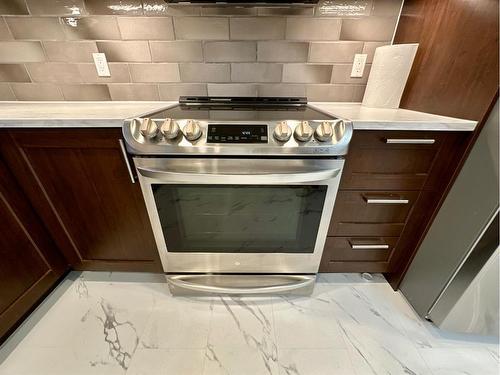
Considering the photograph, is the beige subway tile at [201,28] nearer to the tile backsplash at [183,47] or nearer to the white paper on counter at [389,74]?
the tile backsplash at [183,47]

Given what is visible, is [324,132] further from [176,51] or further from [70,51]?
[70,51]

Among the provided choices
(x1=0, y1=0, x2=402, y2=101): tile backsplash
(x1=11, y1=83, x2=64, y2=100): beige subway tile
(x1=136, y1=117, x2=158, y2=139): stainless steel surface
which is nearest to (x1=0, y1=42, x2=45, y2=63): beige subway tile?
(x1=0, y1=0, x2=402, y2=101): tile backsplash

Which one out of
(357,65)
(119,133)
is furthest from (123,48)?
(357,65)

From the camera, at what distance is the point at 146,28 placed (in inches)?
44.1

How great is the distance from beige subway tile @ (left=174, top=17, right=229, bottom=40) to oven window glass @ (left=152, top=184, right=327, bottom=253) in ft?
2.86

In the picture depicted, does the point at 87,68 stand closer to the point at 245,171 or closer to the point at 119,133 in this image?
the point at 119,133

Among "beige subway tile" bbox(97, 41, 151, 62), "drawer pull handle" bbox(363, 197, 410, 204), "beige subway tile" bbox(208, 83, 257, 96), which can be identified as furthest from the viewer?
"beige subway tile" bbox(208, 83, 257, 96)

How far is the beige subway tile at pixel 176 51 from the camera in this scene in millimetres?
1154

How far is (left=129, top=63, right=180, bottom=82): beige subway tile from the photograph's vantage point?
120 centimetres

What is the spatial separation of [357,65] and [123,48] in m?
1.30

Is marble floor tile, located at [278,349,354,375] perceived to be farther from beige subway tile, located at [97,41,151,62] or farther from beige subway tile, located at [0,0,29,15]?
beige subway tile, located at [0,0,29,15]

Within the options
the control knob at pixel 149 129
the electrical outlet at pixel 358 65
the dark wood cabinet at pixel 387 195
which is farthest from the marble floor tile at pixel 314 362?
the electrical outlet at pixel 358 65

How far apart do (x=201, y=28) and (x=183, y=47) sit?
0.14 m

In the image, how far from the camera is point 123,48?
1156mm
